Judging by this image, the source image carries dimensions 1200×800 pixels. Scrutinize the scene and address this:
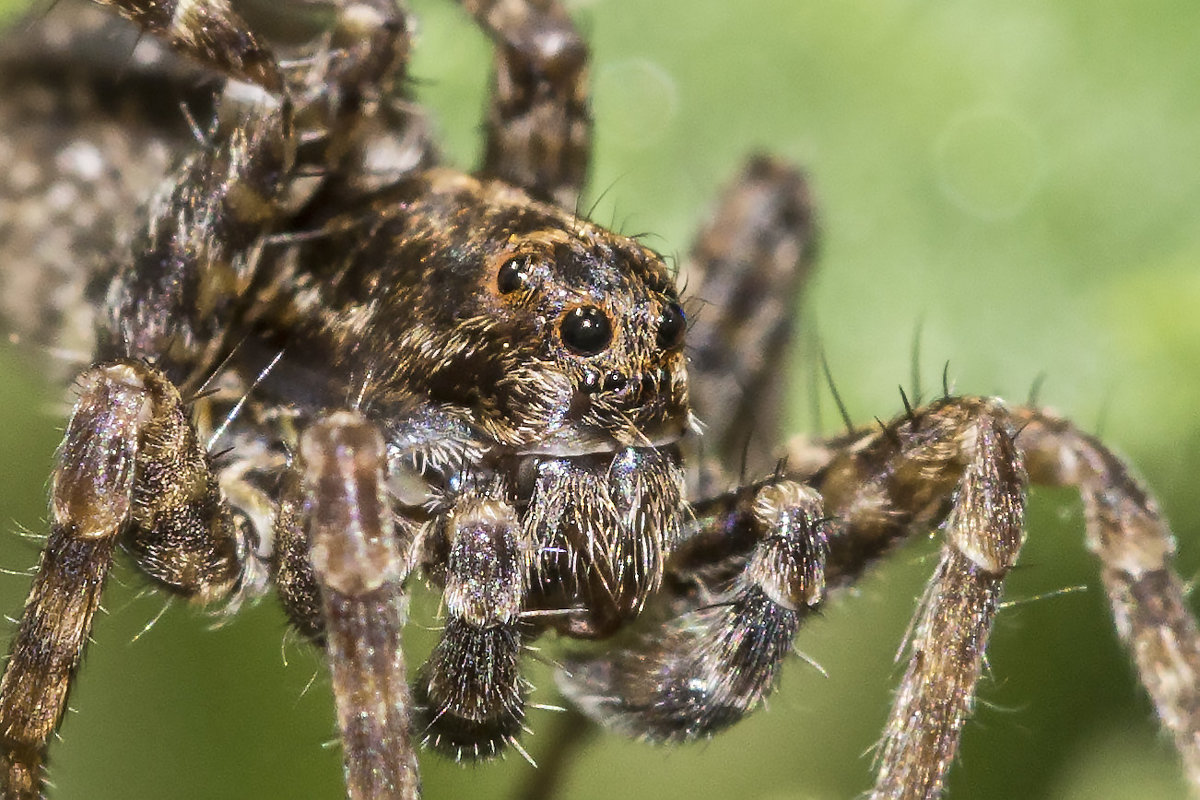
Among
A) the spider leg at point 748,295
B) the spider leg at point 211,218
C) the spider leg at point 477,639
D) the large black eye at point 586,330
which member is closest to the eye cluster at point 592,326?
the large black eye at point 586,330

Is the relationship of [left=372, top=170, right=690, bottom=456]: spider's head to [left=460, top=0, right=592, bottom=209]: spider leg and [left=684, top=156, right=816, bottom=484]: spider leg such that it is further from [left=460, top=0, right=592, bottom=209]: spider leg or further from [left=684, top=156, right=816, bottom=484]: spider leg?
[left=684, top=156, right=816, bottom=484]: spider leg

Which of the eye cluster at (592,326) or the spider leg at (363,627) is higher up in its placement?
the eye cluster at (592,326)

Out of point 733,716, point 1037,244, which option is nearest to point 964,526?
point 733,716

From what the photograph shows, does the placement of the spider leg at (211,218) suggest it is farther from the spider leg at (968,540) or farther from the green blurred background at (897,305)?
the spider leg at (968,540)

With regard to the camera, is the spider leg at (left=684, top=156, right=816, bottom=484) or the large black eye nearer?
the large black eye

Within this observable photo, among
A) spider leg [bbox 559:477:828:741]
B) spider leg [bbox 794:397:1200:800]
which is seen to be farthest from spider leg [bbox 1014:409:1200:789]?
spider leg [bbox 559:477:828:741]
